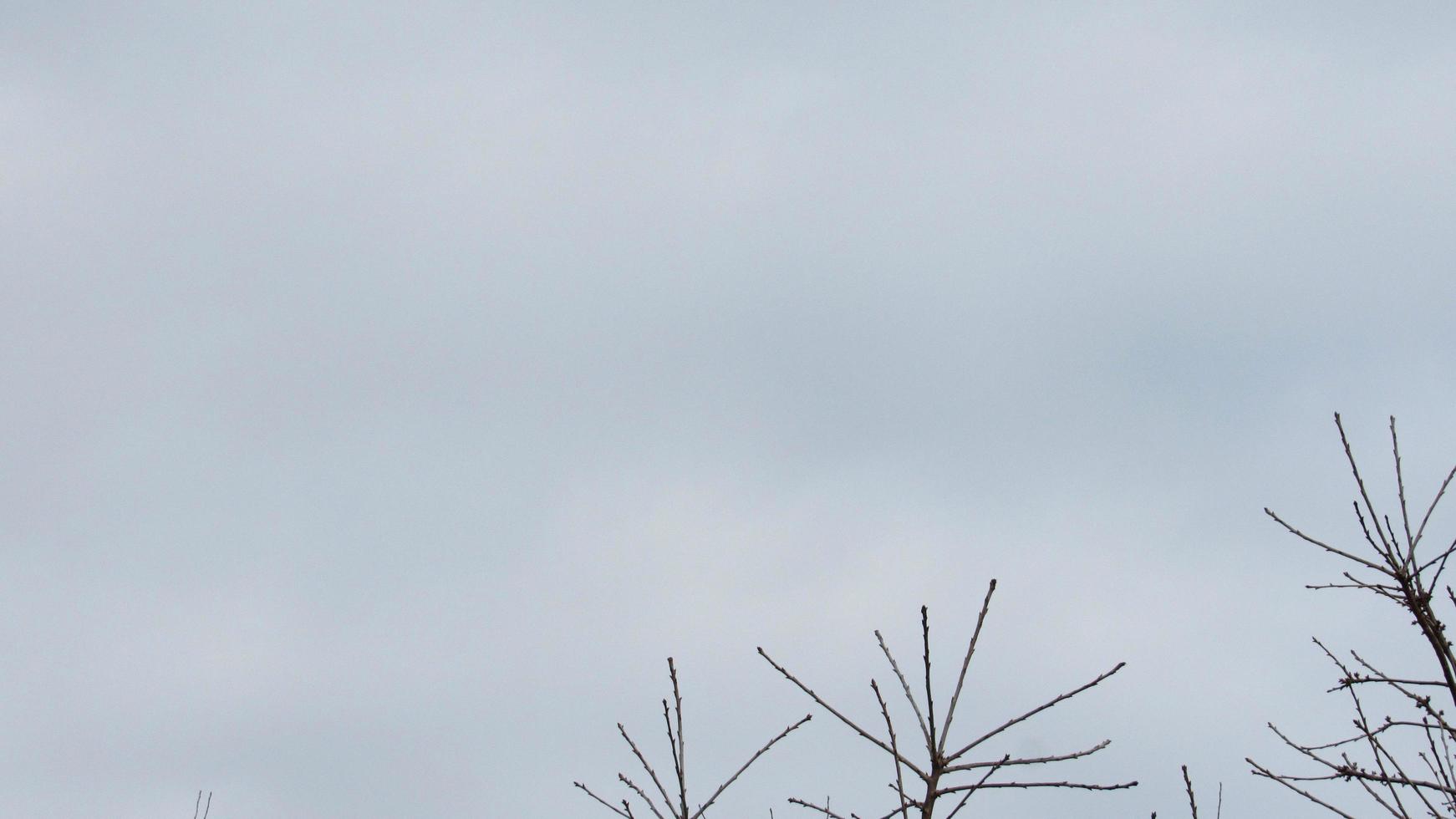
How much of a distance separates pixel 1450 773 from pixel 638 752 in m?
5.15

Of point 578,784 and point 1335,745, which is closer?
point 578,784

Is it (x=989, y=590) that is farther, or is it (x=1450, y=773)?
(x=1450, y=773)

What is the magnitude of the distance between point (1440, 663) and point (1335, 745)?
240 centimetres

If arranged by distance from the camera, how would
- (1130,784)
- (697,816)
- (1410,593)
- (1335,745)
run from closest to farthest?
(1130,784), (1410,593), (697,816), (1335,745)

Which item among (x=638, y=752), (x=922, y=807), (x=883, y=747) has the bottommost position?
(x=922, y=807)

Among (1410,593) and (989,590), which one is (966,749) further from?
(1410,593)

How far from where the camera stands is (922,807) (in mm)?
4938

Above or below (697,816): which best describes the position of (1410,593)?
above

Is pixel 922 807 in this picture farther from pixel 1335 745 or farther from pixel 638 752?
pixel 1335 745

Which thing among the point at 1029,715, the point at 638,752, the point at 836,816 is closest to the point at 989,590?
the point at 1029,715

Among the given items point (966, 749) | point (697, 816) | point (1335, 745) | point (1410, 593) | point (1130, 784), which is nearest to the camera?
point (1130, 784)

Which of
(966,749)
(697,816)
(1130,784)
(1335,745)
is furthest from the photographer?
(1335,745)

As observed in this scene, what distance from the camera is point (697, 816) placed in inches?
261

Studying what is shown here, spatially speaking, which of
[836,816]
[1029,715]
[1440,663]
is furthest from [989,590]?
[1440,663]
